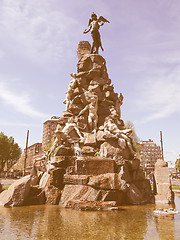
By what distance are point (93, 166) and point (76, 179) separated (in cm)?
132

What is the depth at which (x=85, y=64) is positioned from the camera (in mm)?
18250

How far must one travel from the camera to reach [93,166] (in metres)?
11.3

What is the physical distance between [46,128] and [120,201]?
106 m

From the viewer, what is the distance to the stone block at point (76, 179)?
1024 centimetres

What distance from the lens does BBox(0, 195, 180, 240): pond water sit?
5.10 meters

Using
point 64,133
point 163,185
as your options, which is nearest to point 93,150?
point 64,133

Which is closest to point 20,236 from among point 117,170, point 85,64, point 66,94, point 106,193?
point 106,193

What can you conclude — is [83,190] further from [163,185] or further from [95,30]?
[95,30]

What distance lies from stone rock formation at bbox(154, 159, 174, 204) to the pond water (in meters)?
4.15

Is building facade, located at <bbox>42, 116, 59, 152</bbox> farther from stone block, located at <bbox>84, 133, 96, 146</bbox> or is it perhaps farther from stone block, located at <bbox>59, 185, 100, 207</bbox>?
stone block, located at <bbox>59, 185, 100, 207</bbox>

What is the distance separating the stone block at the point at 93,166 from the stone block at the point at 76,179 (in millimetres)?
631

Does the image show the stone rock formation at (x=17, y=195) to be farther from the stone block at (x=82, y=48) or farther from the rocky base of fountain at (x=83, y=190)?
the stone block at (x=82, y=48)

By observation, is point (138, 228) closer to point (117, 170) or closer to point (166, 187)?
point (117, 170)

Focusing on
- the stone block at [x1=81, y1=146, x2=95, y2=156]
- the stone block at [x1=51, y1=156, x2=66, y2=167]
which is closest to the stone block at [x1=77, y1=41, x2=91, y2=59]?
the stone block at [x1=81, y1=146, x2=95, y2=156]
